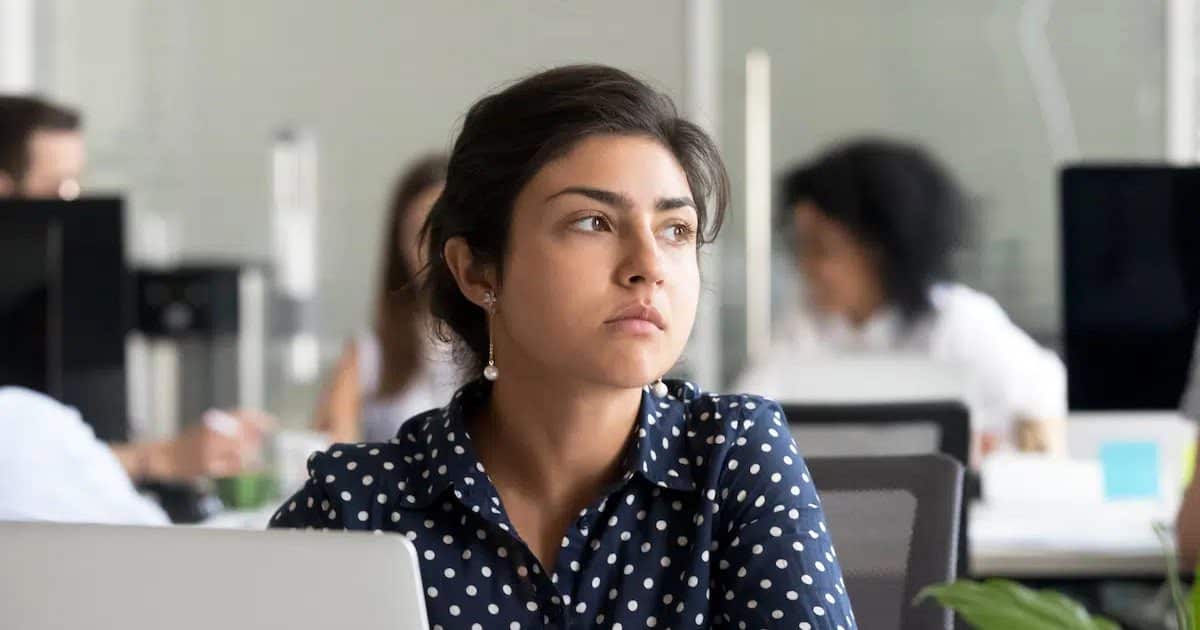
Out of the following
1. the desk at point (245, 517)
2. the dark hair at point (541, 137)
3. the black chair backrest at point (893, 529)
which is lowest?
the desk at point (245, 517)

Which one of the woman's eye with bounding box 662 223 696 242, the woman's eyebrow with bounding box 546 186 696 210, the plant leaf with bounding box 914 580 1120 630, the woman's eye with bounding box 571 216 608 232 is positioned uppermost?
the woman's eyebrow with bounding box 546 186 696 210

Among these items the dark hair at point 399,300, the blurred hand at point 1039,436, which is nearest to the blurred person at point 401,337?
the dark hair at point 399,300

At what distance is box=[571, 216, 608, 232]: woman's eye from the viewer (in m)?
1.50

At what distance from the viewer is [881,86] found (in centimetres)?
528

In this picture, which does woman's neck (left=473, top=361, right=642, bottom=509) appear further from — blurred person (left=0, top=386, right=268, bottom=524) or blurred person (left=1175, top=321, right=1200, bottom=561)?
blurred person (left=1175, top=321, right=1200, bottom=561)

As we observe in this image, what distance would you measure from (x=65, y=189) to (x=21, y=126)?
5.8 inches

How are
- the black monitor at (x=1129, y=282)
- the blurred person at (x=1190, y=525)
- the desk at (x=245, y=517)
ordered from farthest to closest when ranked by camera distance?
the black monitor at (x=1129, y=282)
the desk at (x=245, y=517)
the blurred person at (x=1190, y=525)

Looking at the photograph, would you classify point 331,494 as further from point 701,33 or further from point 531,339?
point 701,33

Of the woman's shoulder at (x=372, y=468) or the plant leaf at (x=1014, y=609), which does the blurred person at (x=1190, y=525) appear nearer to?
the woman's shoulder at (x=372, y=468)

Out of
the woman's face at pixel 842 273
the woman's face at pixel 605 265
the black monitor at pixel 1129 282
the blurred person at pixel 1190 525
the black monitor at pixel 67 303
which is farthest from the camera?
the woman's face at pixel 842 273

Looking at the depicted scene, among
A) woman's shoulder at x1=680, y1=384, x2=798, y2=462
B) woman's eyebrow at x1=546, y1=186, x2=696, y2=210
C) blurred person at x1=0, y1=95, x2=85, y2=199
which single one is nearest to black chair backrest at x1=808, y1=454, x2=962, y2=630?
woman's shoulder at x1=680, y1=384, x2=798, y2=462

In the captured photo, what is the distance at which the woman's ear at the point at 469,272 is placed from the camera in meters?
1.63

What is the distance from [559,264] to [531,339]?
0.25 feet

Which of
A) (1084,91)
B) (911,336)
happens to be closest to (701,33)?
Result: (1084,91)
